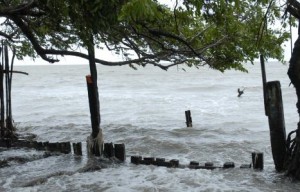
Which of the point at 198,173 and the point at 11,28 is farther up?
the point at 11,28

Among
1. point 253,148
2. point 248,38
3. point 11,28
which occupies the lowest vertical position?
point 253,148

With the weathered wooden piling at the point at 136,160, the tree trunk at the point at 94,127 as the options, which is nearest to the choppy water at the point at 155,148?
the weathered wooden piling at the point at 136,160

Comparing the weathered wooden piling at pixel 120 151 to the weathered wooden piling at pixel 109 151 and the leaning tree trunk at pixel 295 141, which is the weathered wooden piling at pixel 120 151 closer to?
the weathered wooden piling at pixel 109 151

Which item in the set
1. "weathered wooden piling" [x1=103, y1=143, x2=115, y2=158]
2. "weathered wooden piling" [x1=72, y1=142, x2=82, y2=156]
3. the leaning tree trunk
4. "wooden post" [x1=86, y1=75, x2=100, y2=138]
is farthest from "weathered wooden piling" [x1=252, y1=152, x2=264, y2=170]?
"weathered wooden piling" [x1=72, y1=142, x2=82, y2=156]

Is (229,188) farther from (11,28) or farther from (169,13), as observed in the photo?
(11,28)

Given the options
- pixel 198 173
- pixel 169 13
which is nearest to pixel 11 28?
pixel 169 13

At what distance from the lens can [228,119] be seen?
805 inches

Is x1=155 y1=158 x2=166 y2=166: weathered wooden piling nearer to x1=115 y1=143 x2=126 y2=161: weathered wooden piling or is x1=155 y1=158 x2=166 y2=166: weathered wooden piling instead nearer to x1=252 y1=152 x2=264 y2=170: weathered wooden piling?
x1=115 y1=143 x2=126 y2=161: weathered wooden piling

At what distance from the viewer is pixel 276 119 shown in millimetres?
7805

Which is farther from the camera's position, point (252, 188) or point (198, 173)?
point (198, 173)

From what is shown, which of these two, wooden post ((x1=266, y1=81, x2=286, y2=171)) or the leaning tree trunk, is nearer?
the leaning tree trunk

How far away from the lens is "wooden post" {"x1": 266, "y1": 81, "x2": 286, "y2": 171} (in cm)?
771

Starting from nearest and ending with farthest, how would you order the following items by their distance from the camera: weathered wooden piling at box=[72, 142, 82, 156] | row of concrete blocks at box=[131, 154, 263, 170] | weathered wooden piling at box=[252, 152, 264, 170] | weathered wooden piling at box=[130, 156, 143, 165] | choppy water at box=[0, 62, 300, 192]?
1. choppy water at box=[0, 62, 300, 192]
2. weathered wooden piling at box=[252, 152, 264, 170]
3. row of concrete blocks at box=[131, 154, 263, 170]
4. weathered wooden piling at box=[130, 156, 143, 165]
5. weathered wooden piling at box=[72, 142, 82, 156]

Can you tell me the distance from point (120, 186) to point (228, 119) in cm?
1376
